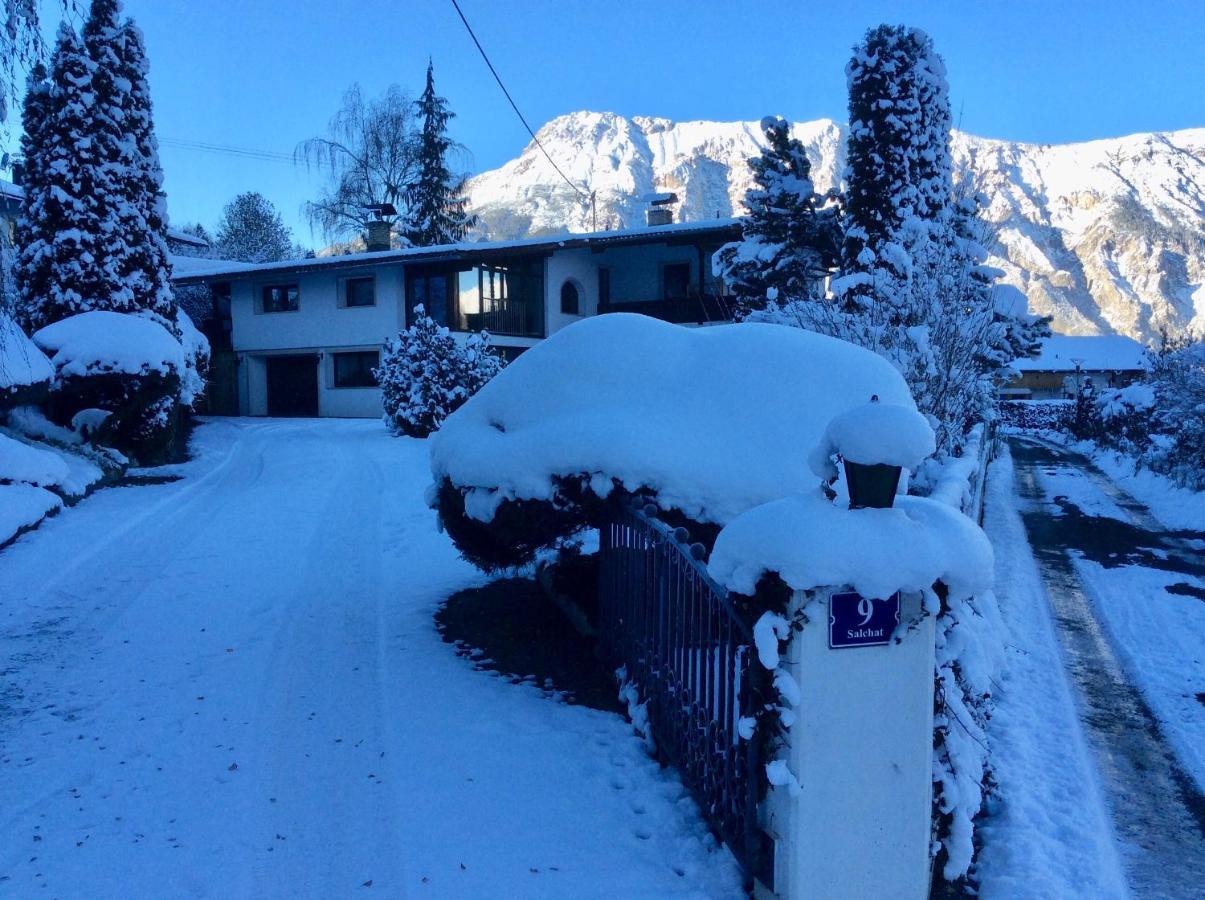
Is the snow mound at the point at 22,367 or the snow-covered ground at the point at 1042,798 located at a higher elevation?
the snow mound at the point at 22,367

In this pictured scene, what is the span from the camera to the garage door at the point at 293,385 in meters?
29.8

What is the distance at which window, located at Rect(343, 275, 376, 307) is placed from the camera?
1113 inches

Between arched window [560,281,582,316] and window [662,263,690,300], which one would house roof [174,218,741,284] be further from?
arched window [560,281,582,316]

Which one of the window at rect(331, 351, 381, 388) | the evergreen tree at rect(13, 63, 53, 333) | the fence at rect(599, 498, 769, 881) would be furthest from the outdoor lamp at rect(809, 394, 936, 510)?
the window at rect(331, 351, 381, 388)

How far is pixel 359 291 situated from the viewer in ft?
93.8

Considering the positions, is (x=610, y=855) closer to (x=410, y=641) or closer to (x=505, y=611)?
(x=410, y=641)

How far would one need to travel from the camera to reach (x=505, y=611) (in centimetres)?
709

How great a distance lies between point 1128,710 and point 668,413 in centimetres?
398

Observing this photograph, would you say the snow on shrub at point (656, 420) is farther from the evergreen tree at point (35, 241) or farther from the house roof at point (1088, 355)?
the house roof at point (1088, 355)

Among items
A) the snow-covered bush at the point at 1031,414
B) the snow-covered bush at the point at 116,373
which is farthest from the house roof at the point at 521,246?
the snow-covered bush at the point at 1031,414

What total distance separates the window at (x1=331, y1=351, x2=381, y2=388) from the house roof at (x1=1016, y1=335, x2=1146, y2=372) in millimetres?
48768

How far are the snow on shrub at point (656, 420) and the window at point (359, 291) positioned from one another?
928 inches

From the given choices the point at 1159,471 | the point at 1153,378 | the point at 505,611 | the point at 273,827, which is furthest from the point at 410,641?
the point at 1153,378

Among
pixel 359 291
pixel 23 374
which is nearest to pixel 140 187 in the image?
pixel 23 374
